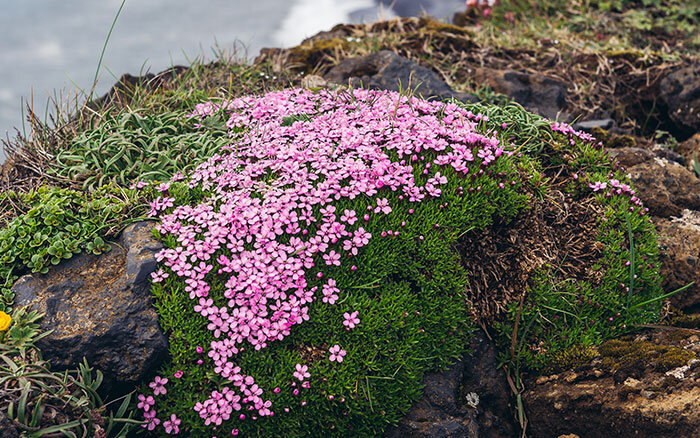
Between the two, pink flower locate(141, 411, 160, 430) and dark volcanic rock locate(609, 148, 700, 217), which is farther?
dark volcanic rock locate(609, 148, 700, 217)

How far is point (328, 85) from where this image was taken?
764 cm

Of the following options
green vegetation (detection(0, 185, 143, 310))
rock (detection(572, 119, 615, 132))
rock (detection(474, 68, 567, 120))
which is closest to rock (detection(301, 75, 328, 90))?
rock (detection(474, 68, 567, 120))

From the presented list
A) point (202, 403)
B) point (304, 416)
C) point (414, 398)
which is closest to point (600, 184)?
point (414, 398)

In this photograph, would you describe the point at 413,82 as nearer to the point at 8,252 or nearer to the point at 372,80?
the point at 372,80

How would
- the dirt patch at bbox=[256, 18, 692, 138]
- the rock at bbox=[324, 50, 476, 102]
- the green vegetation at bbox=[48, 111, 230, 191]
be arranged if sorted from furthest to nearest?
the dirt patch at bbox=[256, 18, 692, 138]
the rock at bbox=[324, 50, 476, 102]
the green vegetation at bbox=[48, 111, 230, 191]

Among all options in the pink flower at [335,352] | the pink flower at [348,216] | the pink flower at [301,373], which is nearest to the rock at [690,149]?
the pink flower at [348,216]

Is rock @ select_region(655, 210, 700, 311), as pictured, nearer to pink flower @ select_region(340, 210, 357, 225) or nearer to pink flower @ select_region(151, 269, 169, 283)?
pink flower @ select_region(340, 210, 357, 225)

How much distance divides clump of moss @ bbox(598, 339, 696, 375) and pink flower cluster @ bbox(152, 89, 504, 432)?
1785mm

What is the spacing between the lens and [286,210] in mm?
4168

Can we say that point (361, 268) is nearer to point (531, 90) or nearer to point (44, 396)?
point (44, 396)

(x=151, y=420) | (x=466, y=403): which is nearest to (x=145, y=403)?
(x=151, y=420)

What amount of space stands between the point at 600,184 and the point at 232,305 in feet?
11.8

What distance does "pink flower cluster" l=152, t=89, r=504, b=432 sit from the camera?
395 centimetres

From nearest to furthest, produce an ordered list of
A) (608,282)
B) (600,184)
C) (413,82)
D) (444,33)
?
(608,282) → (600,184) → (413,82) → (444,33)
